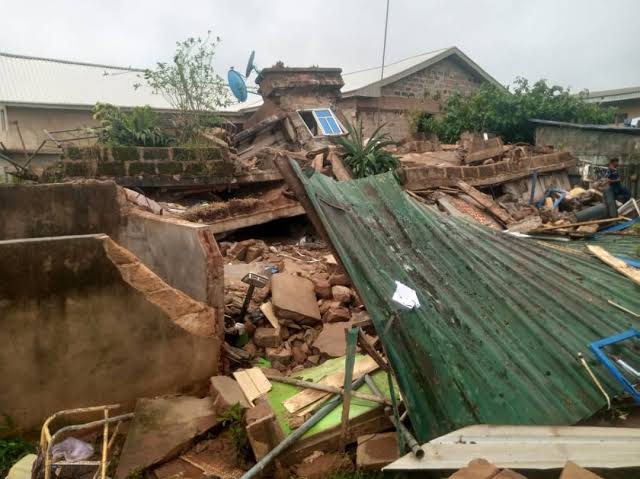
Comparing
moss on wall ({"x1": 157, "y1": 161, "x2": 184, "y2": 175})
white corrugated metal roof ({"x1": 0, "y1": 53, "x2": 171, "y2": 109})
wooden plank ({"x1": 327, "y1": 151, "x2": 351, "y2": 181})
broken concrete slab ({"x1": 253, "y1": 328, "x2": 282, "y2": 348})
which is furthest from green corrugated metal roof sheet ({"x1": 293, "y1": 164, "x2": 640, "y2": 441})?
white corrugated metal roof ({"x1": 0, "y1": 53, "x2": 171, "y2": 109})

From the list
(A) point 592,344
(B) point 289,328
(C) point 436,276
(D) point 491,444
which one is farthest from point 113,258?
(A) point 592,344

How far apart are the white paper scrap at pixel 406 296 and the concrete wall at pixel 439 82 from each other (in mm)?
15149

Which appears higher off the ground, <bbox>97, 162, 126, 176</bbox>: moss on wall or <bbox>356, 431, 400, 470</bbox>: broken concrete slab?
<bbox>97, 162, 126, 176</bbox>: moss on wall

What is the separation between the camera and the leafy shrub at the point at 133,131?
8922 mm

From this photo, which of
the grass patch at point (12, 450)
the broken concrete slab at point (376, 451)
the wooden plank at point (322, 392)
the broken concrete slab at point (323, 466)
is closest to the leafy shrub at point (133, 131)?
the grass patch at point (12, 450)

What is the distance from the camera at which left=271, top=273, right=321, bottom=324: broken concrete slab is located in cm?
518

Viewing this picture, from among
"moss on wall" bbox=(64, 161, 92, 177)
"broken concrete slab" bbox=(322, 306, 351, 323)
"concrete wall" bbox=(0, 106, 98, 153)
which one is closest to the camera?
"broken concrete slab" bbox=(322, 306, 351, 323)

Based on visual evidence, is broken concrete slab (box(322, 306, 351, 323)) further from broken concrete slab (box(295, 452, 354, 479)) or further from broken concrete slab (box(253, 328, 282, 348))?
broken concrete slab (box(295, 452, 354, 479))

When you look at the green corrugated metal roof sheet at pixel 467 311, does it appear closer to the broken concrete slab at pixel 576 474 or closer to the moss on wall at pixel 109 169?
the broken concrete slab at pixel 576 474

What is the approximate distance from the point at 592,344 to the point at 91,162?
786 centimetres

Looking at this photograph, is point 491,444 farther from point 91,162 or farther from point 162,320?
point 91,162

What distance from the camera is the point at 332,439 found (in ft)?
11.0

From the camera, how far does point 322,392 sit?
370cm

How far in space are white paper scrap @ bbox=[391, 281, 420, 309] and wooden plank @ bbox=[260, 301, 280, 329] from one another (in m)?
2.00
